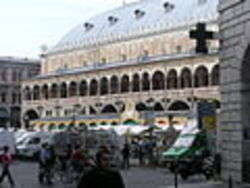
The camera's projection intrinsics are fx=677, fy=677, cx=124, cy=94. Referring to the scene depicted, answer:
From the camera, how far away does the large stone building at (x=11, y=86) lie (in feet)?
A: 405

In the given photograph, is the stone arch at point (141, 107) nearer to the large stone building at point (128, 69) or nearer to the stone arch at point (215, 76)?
the large stone building at point (128, 69)

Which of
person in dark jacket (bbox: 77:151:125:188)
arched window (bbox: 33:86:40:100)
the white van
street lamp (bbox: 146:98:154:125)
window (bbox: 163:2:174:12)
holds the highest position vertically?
window (bbox: 163:2:174:12)

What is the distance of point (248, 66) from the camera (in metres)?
23.2

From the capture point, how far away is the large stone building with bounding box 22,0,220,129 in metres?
76.5

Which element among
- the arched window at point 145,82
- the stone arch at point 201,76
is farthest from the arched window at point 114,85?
the stone arch at point 201,76

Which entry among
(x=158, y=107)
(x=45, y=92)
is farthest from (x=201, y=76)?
(x=45, y=92)

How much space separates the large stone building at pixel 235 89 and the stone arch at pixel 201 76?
161ft

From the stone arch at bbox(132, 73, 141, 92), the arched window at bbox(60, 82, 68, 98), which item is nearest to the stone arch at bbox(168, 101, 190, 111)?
the stone arch at bbox(132, 73, 141, 92)

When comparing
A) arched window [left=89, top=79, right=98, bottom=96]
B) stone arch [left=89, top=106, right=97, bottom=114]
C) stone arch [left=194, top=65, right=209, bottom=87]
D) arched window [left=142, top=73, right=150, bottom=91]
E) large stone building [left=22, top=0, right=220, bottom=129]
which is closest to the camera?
stone arch [left=194, top=65, right=209, bottom=87]

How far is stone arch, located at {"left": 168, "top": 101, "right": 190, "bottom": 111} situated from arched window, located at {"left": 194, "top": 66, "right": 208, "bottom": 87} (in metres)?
2.96

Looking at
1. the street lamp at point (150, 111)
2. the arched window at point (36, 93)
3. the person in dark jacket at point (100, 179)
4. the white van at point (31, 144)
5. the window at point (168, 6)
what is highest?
the window at point (168, 6)

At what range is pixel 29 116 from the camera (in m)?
106

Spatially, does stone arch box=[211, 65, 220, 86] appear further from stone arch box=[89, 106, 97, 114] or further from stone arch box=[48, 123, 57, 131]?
stone arch box=[48, 123, 57, 131]

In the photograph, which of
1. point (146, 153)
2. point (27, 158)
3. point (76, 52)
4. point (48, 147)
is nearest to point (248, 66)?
point (48, 147)
